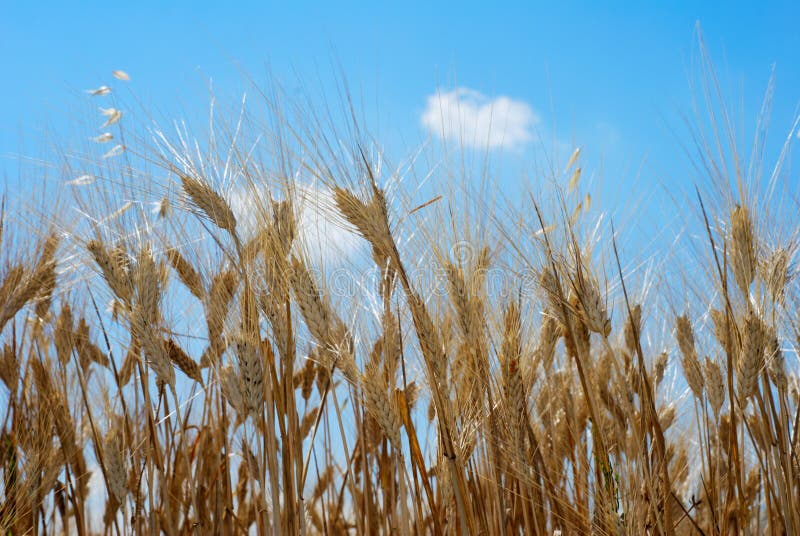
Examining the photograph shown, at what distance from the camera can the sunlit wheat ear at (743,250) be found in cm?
188

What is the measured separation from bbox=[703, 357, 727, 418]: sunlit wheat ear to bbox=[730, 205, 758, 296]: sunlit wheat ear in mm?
358

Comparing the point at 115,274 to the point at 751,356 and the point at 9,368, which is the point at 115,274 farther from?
the point at 751,356

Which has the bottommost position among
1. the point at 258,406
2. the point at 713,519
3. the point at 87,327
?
the point at 713,519

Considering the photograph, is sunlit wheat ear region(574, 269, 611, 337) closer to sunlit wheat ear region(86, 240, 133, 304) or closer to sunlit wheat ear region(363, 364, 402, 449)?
sunlit wheat ear region(363, 364, 402, 449)

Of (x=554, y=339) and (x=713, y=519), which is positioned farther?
(x=554, y=339)

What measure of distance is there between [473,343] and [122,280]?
33.1 inches

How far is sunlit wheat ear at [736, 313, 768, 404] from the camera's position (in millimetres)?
1822

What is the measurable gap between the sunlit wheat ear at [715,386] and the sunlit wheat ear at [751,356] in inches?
12.3

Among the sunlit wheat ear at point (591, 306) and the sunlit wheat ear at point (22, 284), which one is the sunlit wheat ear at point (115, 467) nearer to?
the sunlit wheat ear at point (22, 284)

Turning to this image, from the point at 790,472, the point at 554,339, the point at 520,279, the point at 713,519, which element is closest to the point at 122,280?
the point at 520,279

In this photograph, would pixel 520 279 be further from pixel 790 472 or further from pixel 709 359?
pixel 790 472

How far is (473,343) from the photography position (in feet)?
5.69

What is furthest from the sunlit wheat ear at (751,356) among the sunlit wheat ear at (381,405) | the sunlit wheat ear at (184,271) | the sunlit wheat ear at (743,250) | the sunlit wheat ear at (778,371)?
the sunlit wheat ear at (184,271)

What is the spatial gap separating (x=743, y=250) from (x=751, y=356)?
0.84 ft
